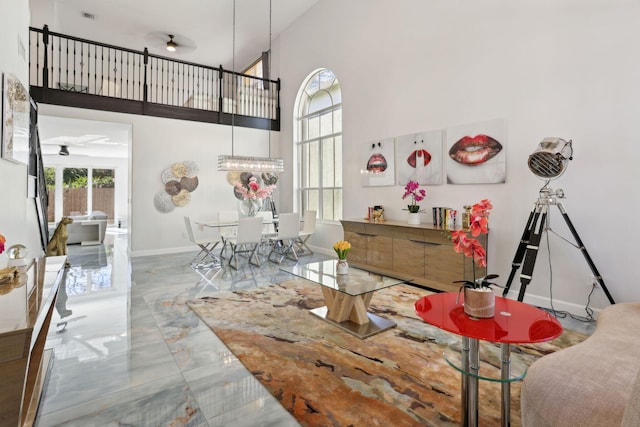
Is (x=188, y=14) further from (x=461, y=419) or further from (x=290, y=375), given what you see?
(x=461, y=419)

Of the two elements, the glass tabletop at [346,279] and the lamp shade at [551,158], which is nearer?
the glass tabletop at [346,279]

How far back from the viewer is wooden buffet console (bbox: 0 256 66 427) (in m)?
1.12

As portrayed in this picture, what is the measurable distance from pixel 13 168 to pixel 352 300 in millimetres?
3529

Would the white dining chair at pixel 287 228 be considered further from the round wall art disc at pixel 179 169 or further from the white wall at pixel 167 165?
the round wall art disc at pixel 179 169

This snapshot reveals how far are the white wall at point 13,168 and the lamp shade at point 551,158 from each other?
4.76 metres

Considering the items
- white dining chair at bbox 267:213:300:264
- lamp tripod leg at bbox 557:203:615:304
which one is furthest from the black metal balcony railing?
lamp tripod leg at bbox 557:203:615:304

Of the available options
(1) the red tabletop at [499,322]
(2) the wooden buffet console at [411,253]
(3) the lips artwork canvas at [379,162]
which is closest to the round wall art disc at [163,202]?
(2) the wooden buffet console at [411,253]

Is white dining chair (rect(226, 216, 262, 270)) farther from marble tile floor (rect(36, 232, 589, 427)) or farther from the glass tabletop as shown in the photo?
the glass tabletop

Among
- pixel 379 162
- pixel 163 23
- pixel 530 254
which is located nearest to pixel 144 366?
pixel 530 254

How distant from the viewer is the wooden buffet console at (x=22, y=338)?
1.12m

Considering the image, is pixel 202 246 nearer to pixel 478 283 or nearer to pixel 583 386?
pixel 478 283

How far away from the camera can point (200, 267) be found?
534cm

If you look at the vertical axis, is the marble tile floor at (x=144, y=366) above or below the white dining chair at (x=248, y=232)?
below

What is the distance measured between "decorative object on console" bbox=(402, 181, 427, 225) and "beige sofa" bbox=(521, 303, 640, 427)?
111 inches
